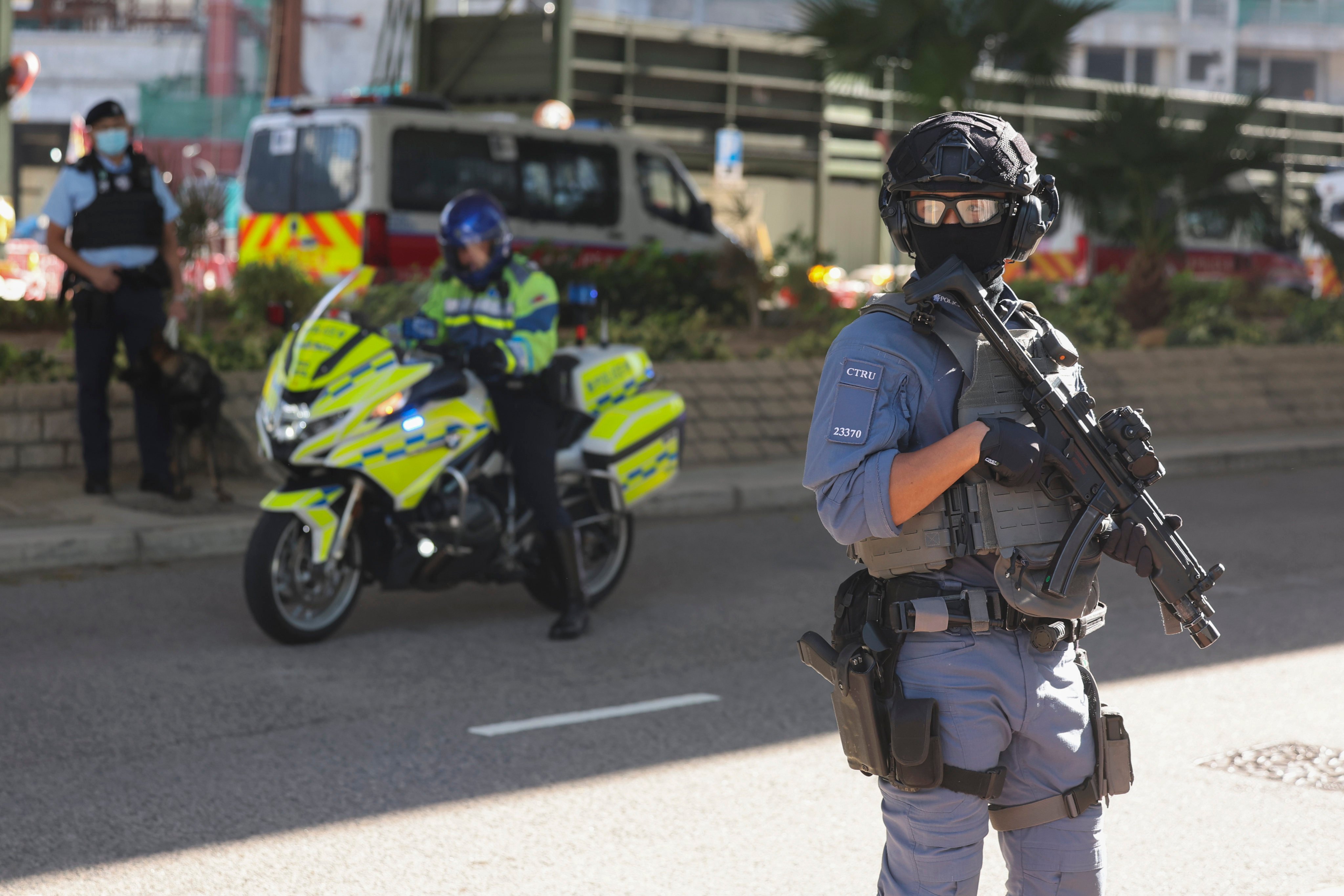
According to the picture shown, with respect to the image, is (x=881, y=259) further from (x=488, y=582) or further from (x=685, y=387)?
(x=488, y=582)

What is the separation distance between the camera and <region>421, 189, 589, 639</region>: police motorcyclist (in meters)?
6.73

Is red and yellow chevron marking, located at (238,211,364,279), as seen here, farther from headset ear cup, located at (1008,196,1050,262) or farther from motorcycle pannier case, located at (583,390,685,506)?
headset ear cup, located at (1008,196,1050,262)

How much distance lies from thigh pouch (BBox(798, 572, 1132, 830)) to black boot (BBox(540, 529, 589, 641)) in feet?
13.5

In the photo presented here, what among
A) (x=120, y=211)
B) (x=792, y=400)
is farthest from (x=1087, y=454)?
(x=792, y=400)

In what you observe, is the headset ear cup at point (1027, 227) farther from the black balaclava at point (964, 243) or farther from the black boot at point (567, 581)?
the black boot at point (567, 581)

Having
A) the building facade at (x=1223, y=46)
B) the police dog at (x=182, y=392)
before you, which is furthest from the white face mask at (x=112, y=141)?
the building facade at (x=1223, y=46)

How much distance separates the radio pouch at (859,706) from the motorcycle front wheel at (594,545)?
436cm

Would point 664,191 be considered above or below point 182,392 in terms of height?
above

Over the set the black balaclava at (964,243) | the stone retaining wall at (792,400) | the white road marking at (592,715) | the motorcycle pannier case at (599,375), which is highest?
the black balaclava at (964,243)

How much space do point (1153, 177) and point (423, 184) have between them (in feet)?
26.6

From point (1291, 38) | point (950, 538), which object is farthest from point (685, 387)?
point (1291, 38)

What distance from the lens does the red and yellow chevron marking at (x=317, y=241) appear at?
16.0m

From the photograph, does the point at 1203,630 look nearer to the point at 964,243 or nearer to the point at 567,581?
the point at 964,243

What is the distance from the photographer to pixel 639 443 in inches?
293
